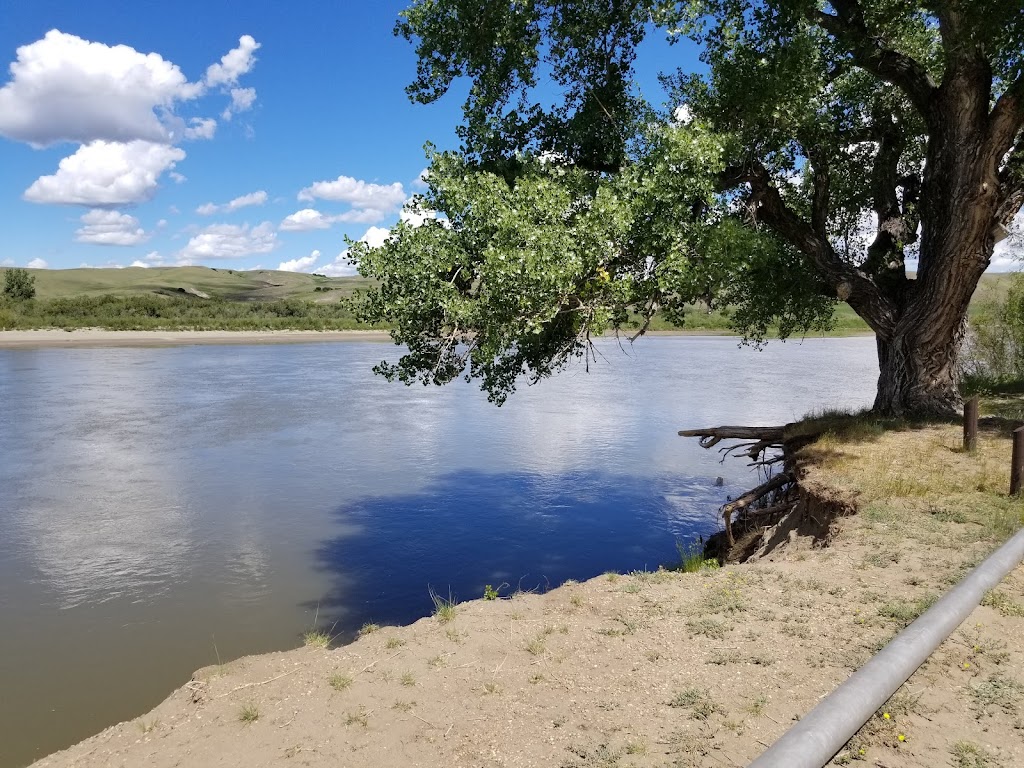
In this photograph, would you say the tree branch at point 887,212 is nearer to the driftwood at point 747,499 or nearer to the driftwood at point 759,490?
the driftwood at point 759,490

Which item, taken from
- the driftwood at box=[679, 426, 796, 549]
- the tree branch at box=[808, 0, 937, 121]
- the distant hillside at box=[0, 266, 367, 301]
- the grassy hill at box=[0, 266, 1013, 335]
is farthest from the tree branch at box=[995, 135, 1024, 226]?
the distant hillside at box=[0, 266, 367, 301]

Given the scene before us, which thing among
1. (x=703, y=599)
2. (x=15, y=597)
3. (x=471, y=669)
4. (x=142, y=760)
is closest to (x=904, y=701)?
(x=703, y=599)

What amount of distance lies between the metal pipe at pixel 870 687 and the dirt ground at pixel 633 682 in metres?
0.69

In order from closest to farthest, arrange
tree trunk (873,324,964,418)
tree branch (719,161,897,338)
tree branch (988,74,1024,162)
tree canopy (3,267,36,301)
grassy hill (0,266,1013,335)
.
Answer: tree branch (988,74,1024,162)
tree trunk (873,324,964,418)
tree branch (719,161,897,338)
grassy hill (0,266,1013,335)
tree canopy (3,267,36,301)

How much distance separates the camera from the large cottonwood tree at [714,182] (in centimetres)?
924

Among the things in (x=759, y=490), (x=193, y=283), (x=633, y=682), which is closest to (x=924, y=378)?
(x=759, y=490)

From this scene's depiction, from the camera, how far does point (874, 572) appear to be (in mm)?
6930

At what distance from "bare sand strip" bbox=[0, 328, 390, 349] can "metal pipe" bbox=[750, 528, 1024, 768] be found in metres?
61.8

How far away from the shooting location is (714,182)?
1052 centimetres

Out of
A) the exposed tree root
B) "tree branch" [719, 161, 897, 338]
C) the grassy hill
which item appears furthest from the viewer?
the grassy hill

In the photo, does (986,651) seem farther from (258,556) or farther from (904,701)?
(258,556)

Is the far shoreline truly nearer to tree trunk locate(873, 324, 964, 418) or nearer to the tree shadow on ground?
the tree shadow on ground

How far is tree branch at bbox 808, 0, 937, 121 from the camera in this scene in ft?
36.8

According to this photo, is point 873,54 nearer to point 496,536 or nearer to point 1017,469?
point 1017,469
